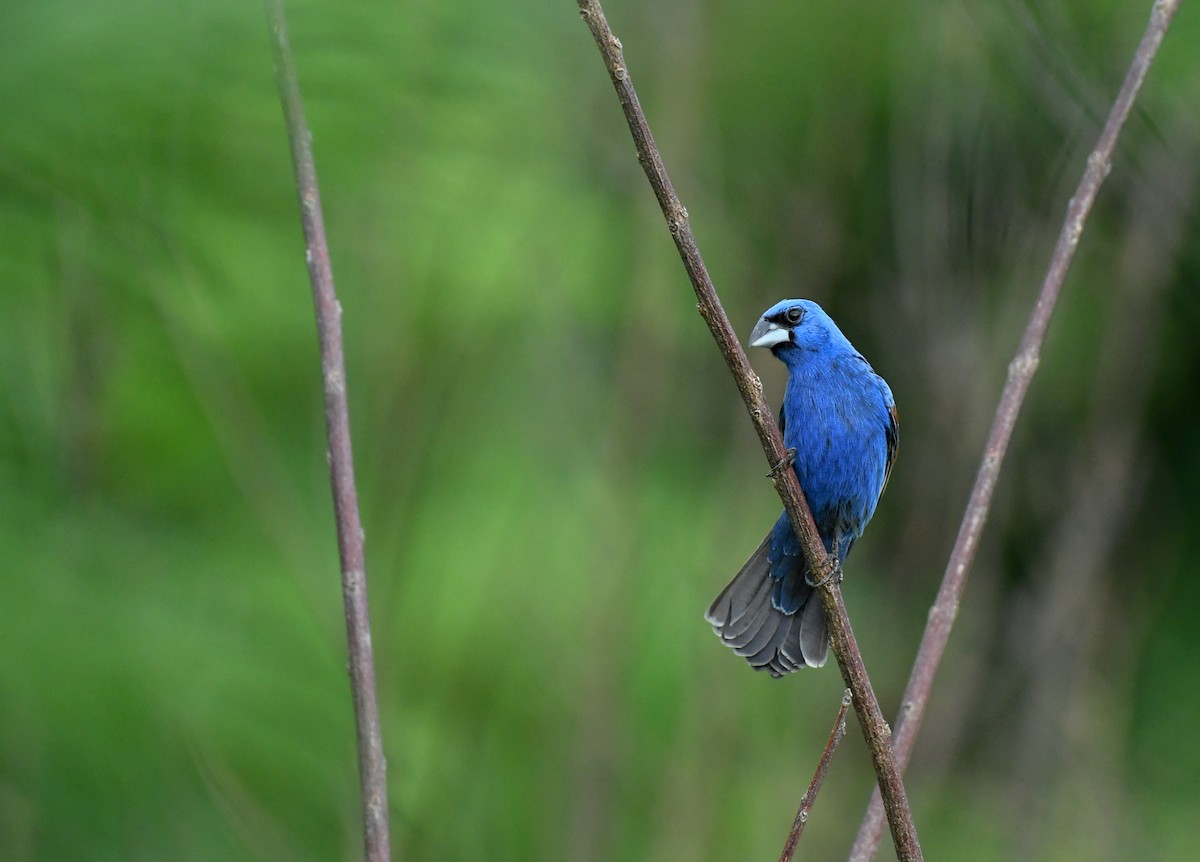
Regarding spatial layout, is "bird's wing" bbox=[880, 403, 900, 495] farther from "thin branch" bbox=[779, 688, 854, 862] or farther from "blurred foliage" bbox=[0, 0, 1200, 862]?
"thin branch" bbox=[779, 688, 854, 862]

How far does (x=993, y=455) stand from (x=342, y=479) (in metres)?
1.12

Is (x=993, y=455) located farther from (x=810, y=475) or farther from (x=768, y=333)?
(x=810, y=475)

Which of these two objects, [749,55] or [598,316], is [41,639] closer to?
[598,316]

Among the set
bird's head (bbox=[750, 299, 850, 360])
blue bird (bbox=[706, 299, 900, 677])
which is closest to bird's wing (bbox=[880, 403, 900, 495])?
blue bird (bbox=[706, 299, 900, 677])

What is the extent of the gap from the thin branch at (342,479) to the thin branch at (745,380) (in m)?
0.45

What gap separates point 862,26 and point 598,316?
172 centimetres

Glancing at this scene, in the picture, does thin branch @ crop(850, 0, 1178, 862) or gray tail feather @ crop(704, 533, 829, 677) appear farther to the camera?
gray tail feather @ crop(704, 533, 829, 677)

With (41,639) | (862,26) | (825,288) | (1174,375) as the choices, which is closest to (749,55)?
(862,26)

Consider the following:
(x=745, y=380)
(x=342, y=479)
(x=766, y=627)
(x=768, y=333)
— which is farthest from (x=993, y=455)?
(x=766, y=627)

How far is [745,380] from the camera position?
1745 mm

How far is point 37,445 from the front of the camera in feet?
10.7

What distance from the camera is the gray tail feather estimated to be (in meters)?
3.25

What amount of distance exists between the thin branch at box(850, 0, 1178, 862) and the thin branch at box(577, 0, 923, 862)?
288 mm

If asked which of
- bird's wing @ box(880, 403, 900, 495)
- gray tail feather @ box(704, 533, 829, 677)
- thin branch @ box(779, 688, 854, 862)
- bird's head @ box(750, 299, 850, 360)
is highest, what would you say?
bird's head @ box(750, 299, 850, 360)
